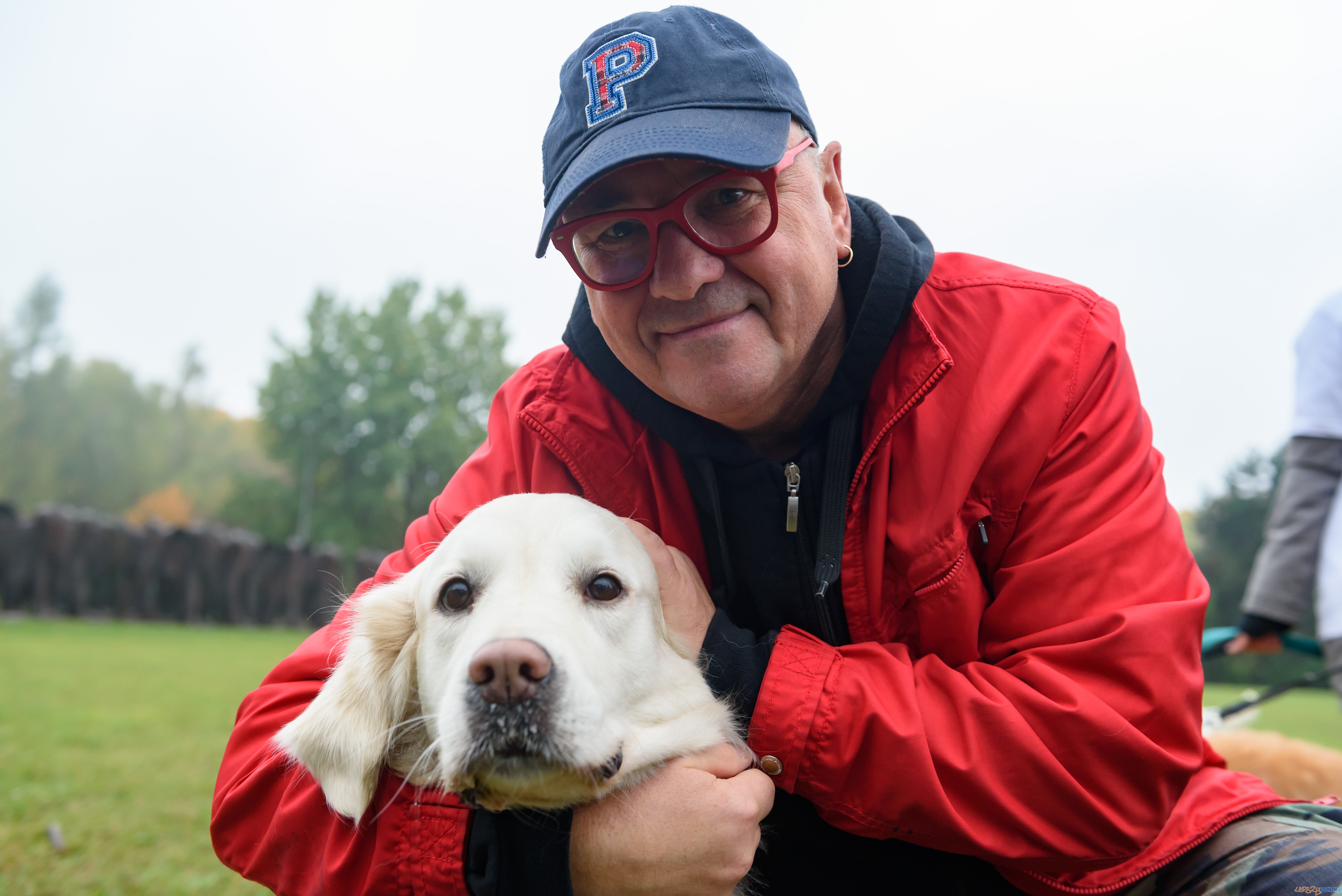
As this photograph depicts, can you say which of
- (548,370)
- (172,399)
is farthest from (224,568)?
(172,399)

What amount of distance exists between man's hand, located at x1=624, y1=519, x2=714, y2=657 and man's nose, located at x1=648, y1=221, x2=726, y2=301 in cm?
62

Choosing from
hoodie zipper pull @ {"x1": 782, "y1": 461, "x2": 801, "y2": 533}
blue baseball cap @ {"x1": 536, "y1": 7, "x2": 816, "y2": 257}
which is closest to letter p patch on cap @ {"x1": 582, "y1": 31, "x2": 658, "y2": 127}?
blue baseball cap @ {"x1": 536, "y1": 7, "x2": 816, "y2": 257}

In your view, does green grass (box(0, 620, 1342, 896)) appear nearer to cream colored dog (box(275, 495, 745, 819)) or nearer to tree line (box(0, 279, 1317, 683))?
cream colored dog (box(275, 495, 745, 819))

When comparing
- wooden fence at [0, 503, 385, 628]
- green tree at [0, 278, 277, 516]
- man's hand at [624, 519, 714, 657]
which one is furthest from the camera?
green tree at [0, 278, 277, 516]

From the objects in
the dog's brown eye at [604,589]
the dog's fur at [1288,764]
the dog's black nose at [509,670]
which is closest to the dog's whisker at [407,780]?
the dog's black nose at [509,670]

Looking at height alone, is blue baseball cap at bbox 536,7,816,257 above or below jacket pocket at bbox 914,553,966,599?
above

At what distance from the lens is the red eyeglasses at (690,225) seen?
6.22 feet

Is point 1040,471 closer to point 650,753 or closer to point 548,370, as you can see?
point 650,753

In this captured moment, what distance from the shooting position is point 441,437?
3500 cm

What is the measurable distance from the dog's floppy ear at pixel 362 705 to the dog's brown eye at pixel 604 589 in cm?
47

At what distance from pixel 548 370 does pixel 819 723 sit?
51.2 inches

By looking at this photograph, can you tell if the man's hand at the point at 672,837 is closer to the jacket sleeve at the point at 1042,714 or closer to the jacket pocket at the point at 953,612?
the jacket sleeve at the point at 1042,714

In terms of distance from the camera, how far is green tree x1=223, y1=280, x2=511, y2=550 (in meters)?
35.0

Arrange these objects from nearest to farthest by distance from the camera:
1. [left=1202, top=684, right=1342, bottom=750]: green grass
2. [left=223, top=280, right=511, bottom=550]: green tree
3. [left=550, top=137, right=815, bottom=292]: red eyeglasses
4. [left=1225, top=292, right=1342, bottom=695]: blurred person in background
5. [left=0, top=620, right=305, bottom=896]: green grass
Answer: [left=550, top=137, right=815, bottom=292]: red eyeglasses < [left=0, top=620, right=305, bottom=896]: green grass < [left=1225, top=292, right=1342, bottom=695]: blurred person in background < [left=1202, top=684, right=1342, bottom=750]: green grass < [left=223, top=280, right=511, bottom=550]: green tree
